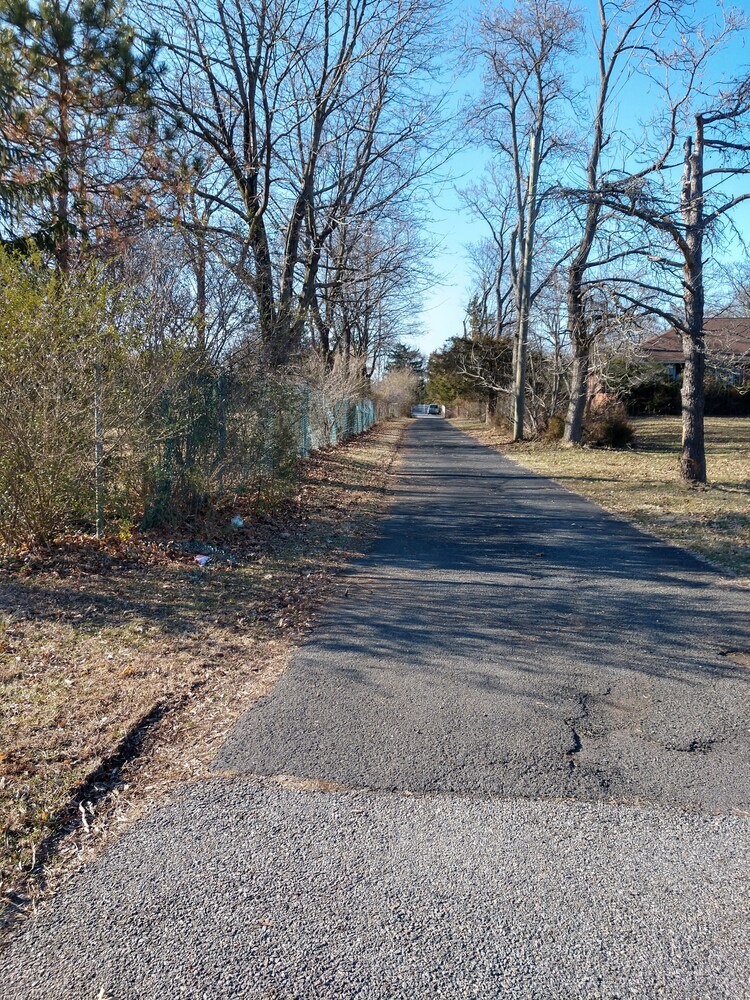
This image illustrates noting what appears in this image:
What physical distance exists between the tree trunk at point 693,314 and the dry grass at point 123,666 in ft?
26.4

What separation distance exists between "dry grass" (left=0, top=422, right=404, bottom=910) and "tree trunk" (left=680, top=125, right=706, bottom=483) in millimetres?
8059

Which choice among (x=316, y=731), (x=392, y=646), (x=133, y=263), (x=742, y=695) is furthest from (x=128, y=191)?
(x=742, y=695)

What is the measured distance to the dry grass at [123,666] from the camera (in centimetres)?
324

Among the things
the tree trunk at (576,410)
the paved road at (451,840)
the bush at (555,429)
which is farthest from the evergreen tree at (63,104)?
the bush at (555,429)

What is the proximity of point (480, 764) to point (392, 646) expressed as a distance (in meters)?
1.80

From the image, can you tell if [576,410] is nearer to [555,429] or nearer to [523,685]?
[555,429]

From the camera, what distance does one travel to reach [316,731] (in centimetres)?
398

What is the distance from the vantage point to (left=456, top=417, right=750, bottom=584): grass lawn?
30.4 ft

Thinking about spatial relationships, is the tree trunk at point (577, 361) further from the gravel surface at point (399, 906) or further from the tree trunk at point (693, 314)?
the gravel surface at point (399, 906)

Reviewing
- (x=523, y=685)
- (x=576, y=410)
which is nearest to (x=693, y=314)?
(x=576, y=410)

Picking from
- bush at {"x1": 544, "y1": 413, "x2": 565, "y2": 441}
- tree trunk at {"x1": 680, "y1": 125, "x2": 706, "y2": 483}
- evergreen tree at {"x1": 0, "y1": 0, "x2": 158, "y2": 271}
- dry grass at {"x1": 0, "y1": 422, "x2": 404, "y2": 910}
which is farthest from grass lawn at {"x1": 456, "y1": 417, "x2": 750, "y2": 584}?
evergreen tree at {"x1": 0, "y1": 0, "x2": 158, "y2": 271}

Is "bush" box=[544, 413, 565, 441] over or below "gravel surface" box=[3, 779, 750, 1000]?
over

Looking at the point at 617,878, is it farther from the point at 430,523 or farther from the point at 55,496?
the point at 430,523

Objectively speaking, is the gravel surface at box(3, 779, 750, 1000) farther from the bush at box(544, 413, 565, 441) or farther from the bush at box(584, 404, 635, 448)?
the bush at box(544, 413, 565, 441)
